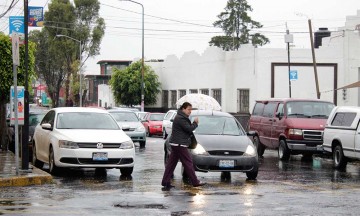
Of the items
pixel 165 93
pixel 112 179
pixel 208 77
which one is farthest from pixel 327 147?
pixel 165 93

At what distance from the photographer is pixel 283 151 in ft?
74.4

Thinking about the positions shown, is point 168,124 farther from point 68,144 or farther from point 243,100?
point 68,144

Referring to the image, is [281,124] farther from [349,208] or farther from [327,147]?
[349,208]

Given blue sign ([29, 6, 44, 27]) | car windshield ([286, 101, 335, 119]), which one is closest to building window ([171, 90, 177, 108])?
car windshield ([286, 101, 335, 119])

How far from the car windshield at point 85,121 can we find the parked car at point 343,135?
631cm

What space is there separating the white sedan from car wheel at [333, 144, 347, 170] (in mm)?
6320

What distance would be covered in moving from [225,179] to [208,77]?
116 ft

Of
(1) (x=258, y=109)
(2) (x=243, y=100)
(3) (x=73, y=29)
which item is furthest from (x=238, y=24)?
(1) (x=258, y=109)

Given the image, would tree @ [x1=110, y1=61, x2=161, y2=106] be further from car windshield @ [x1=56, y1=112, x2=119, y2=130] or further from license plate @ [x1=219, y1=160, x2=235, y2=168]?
license plate @ [x1=219, y1=160, x2=235, y2=168]

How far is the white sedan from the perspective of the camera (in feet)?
52.5

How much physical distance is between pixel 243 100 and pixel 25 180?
107 ft

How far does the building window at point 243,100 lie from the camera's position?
150ft

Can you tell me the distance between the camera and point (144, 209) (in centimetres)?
1109

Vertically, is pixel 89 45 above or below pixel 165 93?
above
